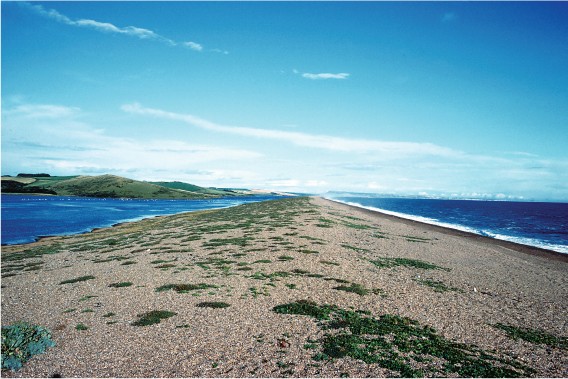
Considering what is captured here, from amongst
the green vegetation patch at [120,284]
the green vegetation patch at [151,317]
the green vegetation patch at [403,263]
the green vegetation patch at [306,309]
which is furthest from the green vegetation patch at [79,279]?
the green vegetation patch at [403,263]

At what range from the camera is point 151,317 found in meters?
13.7

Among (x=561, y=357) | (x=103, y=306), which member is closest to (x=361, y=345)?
(x=561, y=357)

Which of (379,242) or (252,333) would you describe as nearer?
(252,333)

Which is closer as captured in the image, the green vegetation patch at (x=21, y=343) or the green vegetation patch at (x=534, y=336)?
the green vegetation patch at (x=21, y=343)

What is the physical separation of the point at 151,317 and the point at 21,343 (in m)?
4.45

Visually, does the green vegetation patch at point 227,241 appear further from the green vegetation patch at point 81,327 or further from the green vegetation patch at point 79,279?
the green vegetation patch at point 81,327

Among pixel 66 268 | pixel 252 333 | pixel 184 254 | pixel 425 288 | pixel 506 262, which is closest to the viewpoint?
pixel 252 333

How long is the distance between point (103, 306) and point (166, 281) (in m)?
4.13

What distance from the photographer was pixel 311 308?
14891 mm

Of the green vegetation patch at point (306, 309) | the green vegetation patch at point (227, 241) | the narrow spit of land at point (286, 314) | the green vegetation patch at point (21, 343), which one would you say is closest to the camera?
the green vegetation patch at point (21, 343)

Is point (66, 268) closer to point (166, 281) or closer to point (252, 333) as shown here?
point (166, 281)

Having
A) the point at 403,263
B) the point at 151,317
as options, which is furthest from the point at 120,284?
the point at 403,263

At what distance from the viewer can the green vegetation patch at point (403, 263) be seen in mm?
24395

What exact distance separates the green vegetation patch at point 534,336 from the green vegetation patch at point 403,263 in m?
10.4
